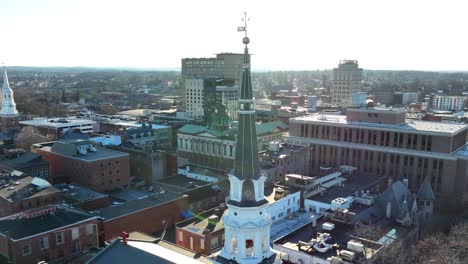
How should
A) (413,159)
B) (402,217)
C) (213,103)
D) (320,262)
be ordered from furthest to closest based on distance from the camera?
(213,103)
(413,159)
(402,217)
(320,262)

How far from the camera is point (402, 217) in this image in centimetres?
4762

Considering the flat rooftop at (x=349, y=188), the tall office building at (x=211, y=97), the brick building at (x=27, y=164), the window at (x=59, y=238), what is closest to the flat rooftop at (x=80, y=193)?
the brick building at (x=27, y=164)

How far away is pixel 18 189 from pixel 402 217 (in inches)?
1797

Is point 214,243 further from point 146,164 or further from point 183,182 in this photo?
point 146,164

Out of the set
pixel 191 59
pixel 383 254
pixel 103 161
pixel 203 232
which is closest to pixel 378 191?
pixel 383 254

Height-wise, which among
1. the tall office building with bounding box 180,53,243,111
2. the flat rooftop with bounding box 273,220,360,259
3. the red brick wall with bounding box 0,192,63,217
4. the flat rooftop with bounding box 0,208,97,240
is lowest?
the flat rooftop with bounding box 273,220,360,259

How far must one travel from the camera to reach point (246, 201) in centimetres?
2359

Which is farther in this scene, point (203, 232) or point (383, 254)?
point (203, 232)

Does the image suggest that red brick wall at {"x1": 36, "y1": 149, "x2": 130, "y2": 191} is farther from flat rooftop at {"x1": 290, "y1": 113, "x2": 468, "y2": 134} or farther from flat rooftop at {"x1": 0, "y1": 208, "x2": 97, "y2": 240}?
flat rooftop at {"x1": 290, "y1": 113, "x2": 468, "y2": 134}

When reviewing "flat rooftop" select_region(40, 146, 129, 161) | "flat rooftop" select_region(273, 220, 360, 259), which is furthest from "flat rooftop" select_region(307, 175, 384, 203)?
"flat rooftop" select_region(40, 146, 129, 161)

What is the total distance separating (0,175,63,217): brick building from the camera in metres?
47.3

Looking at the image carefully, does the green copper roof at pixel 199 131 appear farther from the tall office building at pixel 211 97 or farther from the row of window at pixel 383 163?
the row of window at pixel 383 163

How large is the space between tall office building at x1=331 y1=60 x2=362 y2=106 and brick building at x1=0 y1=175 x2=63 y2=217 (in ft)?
475

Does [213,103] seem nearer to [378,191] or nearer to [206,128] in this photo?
A: [206,128]
